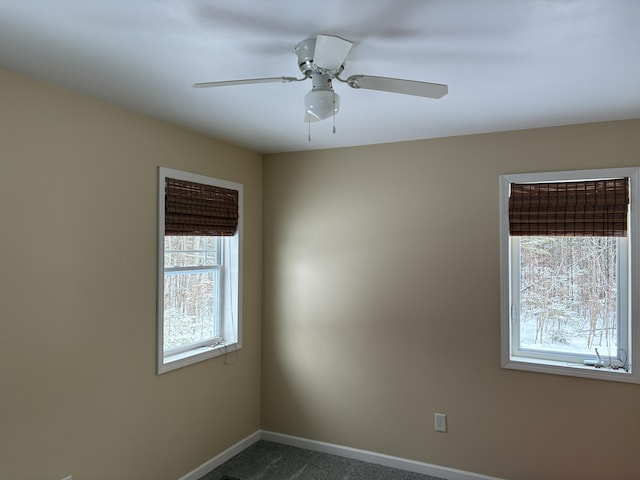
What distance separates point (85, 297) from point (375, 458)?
245 cm

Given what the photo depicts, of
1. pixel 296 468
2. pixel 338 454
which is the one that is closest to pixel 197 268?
pixel 296 468

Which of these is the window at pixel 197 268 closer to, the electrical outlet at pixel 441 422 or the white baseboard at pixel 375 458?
the white baseboard at pixel 375 458

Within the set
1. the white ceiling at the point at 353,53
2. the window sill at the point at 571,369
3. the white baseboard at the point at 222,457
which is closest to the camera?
the white ceiling at the point at 353,53

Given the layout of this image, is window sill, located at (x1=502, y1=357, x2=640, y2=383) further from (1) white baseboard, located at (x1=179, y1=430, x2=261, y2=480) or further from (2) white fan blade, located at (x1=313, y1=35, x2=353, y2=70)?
(2) white fan blade, located at (x1=313, y1=35, x2=353, y2=70)

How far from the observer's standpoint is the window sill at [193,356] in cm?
300

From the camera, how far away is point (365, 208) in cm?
361

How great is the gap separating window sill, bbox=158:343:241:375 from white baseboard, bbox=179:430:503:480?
2.55ft

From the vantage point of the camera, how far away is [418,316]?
134 inches

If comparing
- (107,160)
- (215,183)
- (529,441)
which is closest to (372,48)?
(107,160)

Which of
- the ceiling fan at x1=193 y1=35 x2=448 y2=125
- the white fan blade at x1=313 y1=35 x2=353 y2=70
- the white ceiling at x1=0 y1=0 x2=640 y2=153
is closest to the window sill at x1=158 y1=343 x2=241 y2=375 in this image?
the white ceiling at x1=0 y1=0 x2=640 y2=153

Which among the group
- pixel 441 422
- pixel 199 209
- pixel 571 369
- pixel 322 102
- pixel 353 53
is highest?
pixel 353 53

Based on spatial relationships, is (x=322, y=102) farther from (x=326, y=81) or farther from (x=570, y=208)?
(x=570, y=208)

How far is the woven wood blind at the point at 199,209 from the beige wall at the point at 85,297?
0.41 ft

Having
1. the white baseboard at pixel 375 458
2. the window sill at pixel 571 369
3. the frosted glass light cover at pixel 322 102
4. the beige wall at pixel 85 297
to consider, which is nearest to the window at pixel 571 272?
the window sill at pixel 571 369
